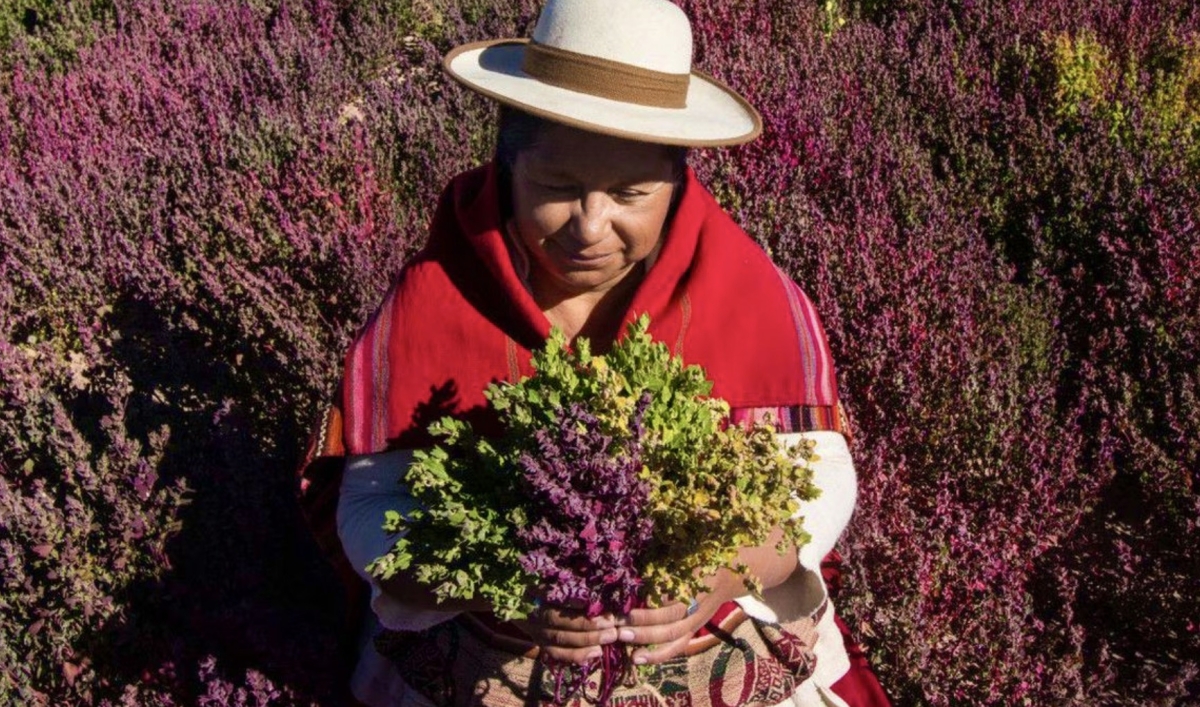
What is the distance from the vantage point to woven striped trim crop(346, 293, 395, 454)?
1796 millimetres

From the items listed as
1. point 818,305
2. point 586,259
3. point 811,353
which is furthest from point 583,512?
point 818,305

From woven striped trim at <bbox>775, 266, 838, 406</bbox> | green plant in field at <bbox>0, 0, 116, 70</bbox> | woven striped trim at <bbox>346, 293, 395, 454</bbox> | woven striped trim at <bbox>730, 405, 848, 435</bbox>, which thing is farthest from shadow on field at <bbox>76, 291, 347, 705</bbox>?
green plant in field at <bbox>0, 0, 116, 70</bbox>

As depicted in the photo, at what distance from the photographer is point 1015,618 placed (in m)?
2.34

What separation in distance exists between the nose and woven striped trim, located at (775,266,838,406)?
1.67 ft

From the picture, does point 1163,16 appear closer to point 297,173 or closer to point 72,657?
point 297,173

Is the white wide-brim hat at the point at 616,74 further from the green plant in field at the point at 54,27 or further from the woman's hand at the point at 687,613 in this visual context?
the green plant in field at the point at 54,27

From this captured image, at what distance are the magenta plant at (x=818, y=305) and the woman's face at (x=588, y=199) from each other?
119 cm

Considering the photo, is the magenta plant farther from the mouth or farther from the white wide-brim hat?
the white wide-brim hat

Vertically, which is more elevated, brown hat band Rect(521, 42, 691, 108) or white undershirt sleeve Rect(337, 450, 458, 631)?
brown hat band Rect(521, 42, 691, 108)

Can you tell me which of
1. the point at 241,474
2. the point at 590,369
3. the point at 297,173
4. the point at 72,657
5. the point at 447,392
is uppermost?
the point at 590,369

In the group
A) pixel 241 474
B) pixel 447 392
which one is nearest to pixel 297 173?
pixel 241 474

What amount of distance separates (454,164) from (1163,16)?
3476 mm

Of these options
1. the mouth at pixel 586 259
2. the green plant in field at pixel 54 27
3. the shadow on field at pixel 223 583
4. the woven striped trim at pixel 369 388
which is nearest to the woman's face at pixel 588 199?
the mouth at pixel 586 259

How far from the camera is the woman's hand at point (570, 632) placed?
4.94ft
